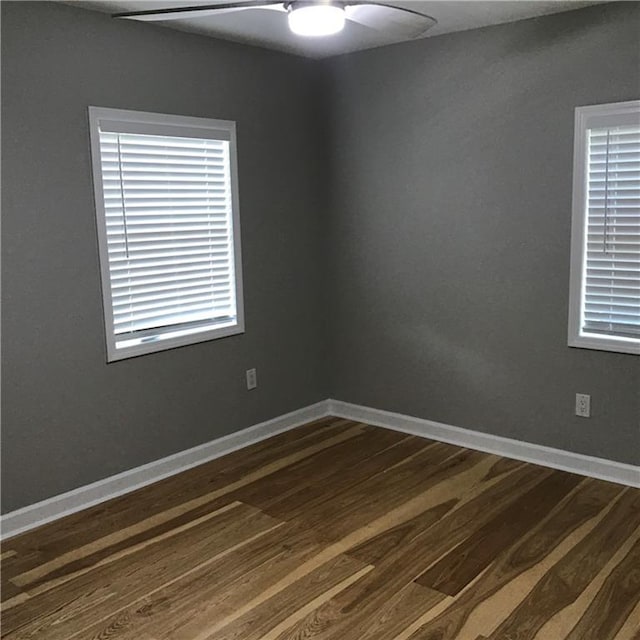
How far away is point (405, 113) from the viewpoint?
3.99 meters

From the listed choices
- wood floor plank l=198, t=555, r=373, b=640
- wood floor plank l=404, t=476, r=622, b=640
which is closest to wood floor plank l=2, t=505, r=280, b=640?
wood floor plank l=198, t=555, r=373, b=640

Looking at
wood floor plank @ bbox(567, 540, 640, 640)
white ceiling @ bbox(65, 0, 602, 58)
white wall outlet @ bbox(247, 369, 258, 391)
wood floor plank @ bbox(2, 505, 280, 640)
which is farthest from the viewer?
white wall outlet @ bbox(247, 369, 258, 391)

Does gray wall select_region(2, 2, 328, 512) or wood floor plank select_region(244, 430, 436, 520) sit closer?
gray wall select_region(2, 2, 328, 512)

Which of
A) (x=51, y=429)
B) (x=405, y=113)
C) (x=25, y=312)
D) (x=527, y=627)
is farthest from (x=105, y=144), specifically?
(x=527, y=627)

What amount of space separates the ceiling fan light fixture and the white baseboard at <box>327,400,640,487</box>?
8.09ft

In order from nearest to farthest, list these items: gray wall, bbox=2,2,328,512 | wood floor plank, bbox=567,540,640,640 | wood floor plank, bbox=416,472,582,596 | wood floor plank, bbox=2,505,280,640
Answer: wood floor plank, bbox=567,540,640,640 < wood floor plank, bbox=2,505,280,640 < wood floor plank, bbox=416,472,582,596 < gray wall, bbox=2,2,328,512

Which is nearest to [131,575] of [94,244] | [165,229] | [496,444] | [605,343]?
[94,244]

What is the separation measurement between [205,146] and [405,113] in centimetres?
118

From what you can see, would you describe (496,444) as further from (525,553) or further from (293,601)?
(293,601)

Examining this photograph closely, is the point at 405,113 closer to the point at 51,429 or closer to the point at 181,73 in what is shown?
the point at 181,73

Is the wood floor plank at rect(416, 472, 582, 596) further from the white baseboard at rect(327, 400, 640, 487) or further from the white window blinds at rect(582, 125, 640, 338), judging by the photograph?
the white window blinds at rect(582, 125, 640, 338)

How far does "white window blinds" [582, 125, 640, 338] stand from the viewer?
10.6ft

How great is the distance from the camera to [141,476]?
358 cm

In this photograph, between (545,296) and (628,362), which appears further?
(545,296)
